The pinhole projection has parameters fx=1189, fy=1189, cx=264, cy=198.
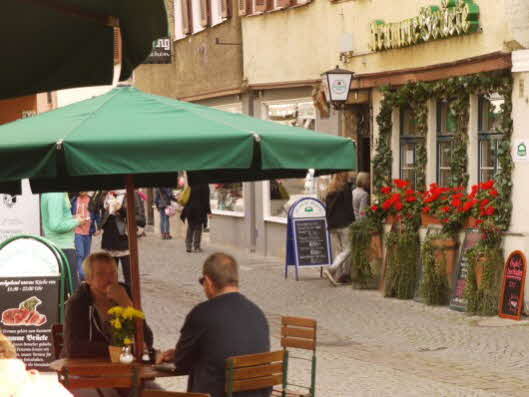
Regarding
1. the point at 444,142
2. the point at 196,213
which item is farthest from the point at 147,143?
the point at 196,213

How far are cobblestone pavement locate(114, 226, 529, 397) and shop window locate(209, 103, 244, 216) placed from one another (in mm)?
5051

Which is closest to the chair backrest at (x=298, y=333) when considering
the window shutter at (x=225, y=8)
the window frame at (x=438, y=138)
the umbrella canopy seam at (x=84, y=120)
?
the umbrella canopy seam at (x=84, y=120)

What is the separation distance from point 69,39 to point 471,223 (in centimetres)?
944

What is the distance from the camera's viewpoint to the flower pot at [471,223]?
14.6 metres

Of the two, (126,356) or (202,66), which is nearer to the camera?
(126,356)

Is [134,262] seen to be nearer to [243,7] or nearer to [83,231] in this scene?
[83,231]

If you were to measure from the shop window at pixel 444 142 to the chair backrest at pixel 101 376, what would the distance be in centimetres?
993

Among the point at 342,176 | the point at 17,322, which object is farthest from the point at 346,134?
the point at 17,322

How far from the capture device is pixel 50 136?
6.23 metres

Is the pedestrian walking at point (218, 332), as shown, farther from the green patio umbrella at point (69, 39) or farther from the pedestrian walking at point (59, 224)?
the pedestrian walking at point (59, 224)

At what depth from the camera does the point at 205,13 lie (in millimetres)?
25734

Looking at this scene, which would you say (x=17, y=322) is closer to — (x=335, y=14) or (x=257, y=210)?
(x=335, y=14)

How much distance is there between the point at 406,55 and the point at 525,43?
3.11 m

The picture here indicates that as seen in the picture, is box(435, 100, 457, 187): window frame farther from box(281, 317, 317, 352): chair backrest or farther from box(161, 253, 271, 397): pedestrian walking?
box(161, 253, 271, 397): pedestrian walking
